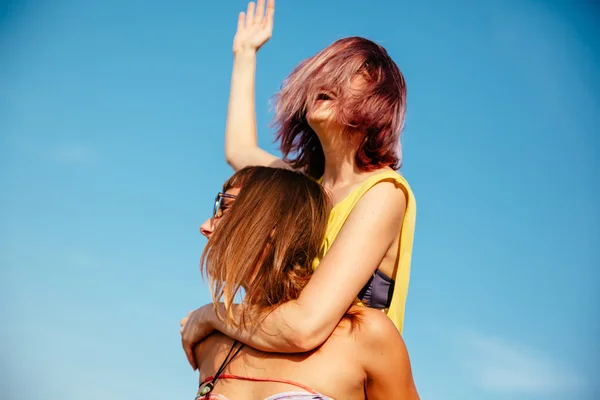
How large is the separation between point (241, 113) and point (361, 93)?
1.32m

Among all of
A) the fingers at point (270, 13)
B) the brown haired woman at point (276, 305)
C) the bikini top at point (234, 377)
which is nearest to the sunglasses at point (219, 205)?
the brown haired woman at point (276, 305)

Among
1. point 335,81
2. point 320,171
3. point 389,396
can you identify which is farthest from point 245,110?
point 389,396

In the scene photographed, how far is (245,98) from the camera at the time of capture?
508cm

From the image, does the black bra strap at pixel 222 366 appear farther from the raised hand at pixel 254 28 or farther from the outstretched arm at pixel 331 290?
the raised hand at pixel 254 28

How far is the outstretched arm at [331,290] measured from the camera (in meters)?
3.02

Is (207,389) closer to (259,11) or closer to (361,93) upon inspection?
(361,93)

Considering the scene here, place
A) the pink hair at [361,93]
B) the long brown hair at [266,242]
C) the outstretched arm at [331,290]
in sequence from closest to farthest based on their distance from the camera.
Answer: the outstretched arm at [331,290], the long brown hair at [266,242], the pink hair at [361,93]

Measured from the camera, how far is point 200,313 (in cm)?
354

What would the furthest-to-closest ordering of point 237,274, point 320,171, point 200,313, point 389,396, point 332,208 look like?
1. point 320,171
2. point 332,208
3. point 200,313
4. point 237,274
5. point 389,396

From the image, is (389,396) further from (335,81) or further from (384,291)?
(335,81)

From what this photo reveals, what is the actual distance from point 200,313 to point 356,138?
1.39m

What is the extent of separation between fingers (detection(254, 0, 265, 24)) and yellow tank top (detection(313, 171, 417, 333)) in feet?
6.85

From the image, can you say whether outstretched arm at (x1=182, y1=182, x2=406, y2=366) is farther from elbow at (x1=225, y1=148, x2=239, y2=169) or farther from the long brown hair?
elbow at (x1=225, y1=148, x2=239, y2=169)

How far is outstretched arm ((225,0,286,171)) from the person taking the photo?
16.3ft
